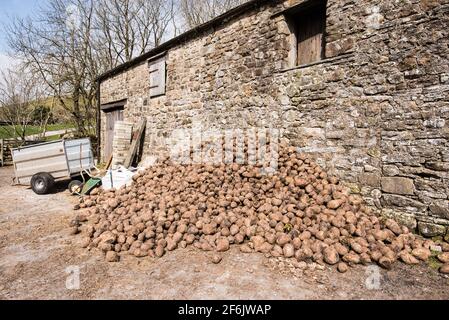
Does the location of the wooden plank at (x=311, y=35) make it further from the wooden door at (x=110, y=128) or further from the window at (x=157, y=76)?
the wooden door at (x=110, y=128)

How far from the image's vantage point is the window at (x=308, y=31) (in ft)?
15.4

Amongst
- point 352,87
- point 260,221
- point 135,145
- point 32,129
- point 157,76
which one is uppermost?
point 157,76

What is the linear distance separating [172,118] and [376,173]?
5.32 meters

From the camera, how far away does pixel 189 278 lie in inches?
107

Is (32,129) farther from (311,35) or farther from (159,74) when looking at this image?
(311,35)

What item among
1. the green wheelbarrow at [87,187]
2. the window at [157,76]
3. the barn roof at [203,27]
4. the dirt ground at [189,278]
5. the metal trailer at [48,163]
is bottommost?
the dirt ground at [189,278]

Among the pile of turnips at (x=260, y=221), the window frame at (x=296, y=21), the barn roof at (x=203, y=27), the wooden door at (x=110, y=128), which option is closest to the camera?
the pile of turnips at (x=260, y=221)

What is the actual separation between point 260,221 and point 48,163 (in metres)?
5.83

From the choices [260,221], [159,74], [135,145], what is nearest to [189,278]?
[260,221]

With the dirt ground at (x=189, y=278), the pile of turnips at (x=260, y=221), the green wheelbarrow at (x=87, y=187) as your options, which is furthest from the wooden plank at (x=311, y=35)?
the green wheelbarrow at (x=87, y=187)

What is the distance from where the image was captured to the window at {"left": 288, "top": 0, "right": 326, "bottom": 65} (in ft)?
15.4

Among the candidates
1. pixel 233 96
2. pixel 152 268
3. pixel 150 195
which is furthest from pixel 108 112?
pixel 152 268

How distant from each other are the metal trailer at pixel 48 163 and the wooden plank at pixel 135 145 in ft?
3.94
